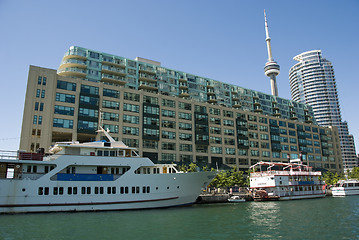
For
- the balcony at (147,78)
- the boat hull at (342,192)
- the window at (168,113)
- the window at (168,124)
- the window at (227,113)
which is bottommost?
the boat hull at (342,192)

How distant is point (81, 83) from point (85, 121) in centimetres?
966

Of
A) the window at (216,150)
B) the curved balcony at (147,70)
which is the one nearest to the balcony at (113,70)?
the curved balcony at (147,70)

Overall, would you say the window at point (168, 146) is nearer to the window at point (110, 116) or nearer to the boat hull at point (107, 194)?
the window at point (110, 116)

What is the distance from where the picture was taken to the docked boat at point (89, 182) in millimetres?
33656

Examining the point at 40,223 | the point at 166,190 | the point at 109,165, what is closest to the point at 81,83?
A: the point at 109,165

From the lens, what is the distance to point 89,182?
118 feet

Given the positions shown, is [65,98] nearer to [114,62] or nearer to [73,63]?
[73,63]

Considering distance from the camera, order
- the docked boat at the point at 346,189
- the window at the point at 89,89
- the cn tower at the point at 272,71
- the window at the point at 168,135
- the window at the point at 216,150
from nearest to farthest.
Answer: the window at the point at 89,89 → the docked boat at the point at 346,189 → the window at the point at 168,135 → the window at the point at 216,150 → the cn tower at the point at 272,71

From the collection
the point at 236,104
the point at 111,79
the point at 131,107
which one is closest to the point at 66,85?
the point at 131,107

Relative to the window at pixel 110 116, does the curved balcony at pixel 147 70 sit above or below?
above

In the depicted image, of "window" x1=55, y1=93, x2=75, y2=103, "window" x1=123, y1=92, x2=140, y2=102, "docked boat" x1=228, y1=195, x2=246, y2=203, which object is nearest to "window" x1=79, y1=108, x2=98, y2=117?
"window" x1=55, y1=93, x2=75, y2=103

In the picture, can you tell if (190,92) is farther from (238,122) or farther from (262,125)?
(262,125)

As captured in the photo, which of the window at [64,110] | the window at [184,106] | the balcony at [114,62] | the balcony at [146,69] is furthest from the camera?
the balcony at [146,69]

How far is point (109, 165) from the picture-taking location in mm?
37969
